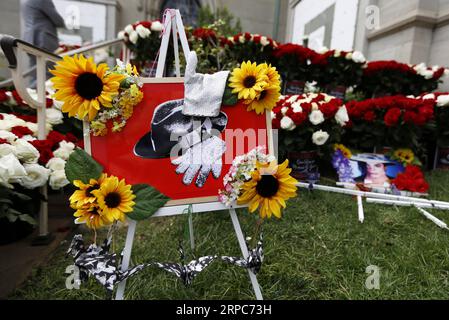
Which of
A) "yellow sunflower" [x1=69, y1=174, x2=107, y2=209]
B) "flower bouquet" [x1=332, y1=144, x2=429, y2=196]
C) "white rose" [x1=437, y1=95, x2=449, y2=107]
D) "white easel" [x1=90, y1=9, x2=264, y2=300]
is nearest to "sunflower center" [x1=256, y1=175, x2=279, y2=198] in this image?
"white easel" [x1=90, y1=9, x2=264, y2=300]

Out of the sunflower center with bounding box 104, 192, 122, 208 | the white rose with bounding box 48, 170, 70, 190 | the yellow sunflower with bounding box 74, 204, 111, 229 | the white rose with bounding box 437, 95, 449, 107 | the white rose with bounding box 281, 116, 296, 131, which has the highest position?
the white rose with bounding box 437, 95, 449, 107

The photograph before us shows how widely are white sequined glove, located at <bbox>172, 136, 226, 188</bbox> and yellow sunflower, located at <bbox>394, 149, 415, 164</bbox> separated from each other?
2549mm

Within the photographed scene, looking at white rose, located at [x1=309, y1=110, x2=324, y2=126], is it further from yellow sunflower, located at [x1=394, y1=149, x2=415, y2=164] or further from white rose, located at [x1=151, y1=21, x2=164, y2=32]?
white rose, located at [x1=151, y1=21, x2=164, y2=32]

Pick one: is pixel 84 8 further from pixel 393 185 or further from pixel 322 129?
pixel 393 185

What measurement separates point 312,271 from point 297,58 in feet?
9.30

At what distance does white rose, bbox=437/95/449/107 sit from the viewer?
3.05 meters

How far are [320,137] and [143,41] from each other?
8.84 ft

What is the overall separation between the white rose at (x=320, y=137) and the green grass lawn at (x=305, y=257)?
0.63 metres

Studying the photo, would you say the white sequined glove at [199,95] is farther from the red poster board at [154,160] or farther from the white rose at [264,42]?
the white rose at [264,42]

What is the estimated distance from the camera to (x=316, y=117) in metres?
2.77

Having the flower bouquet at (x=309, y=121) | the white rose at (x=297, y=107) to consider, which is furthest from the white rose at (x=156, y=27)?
the white rose at (x=297, y=107)

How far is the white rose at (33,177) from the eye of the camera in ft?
5.46

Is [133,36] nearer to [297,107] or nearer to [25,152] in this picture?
[297,107]
